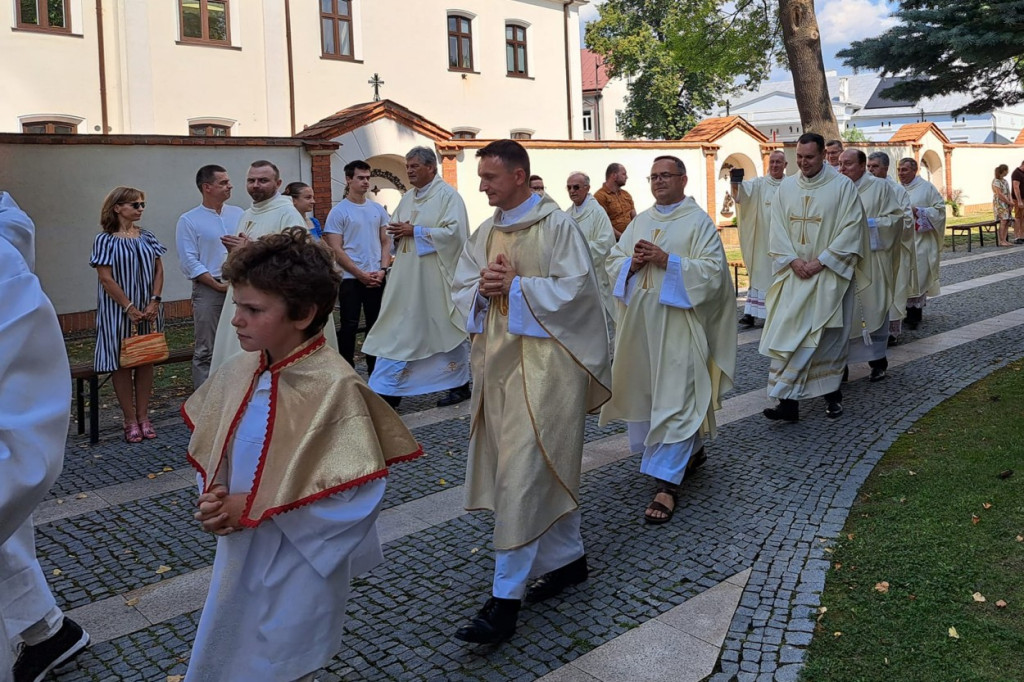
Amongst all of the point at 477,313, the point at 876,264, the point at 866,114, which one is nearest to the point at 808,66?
the point at 876,264

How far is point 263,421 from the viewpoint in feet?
8.94

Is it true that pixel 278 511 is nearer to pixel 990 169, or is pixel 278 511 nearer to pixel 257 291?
pixel 257 291

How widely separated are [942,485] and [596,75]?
166 ft

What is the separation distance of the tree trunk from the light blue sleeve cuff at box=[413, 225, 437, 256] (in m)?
8.80

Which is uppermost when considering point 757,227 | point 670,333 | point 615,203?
point 615,203

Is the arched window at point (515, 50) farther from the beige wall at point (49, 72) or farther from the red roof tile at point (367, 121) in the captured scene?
the beige wall at point (49, 72)

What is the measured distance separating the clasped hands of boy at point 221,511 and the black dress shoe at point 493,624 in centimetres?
134

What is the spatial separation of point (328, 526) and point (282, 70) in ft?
68.1

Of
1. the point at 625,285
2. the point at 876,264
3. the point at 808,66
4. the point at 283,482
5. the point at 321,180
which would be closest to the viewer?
the point at 283,482

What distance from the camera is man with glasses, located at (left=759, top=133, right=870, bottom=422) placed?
22.5 feet

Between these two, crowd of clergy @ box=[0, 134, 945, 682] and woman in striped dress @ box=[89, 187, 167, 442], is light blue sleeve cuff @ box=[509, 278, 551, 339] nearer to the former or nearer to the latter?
crowd of clergy @ box=[0, 134, 945, 682]

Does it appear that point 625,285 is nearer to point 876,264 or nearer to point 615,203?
point 876,264

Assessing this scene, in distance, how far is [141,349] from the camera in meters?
6.92

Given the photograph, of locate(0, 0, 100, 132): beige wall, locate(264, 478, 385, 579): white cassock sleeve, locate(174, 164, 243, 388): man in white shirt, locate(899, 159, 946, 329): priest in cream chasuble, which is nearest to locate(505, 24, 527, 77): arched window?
locate(0, 0, 100, 132): beige wall
